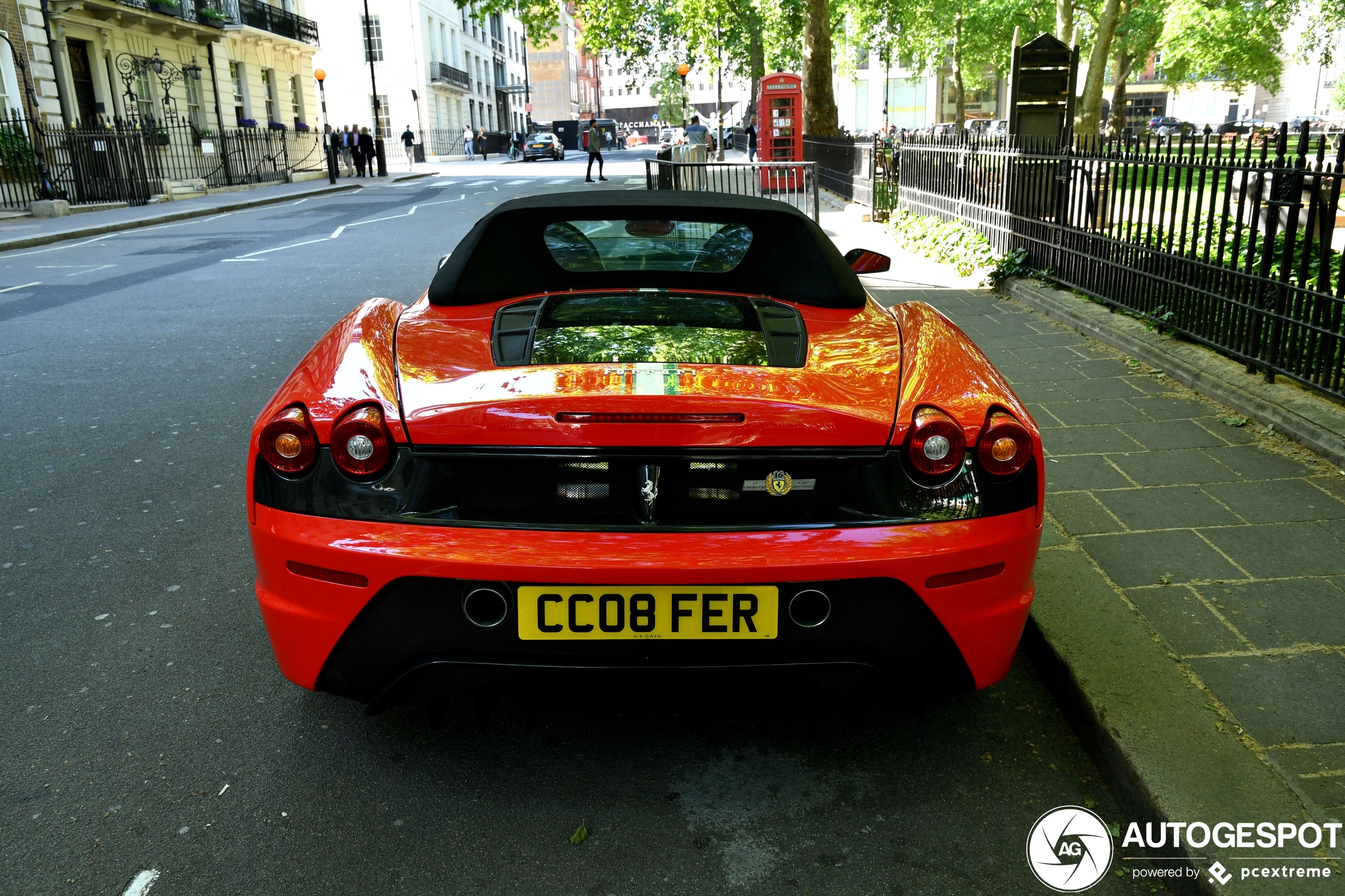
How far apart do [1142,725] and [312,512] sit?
2004 millimetres

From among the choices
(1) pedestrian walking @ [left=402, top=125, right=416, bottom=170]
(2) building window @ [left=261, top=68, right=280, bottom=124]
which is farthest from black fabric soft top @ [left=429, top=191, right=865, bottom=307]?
(1) pedestrian walking @ [left=402, top=125, right=416, bottom=170]

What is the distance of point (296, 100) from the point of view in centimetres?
4231

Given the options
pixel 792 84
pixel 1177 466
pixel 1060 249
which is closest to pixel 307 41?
pixel 792 84

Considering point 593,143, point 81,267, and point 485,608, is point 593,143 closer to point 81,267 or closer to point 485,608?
point 81,267

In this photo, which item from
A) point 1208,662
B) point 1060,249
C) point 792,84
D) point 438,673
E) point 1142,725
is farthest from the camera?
point 792,84

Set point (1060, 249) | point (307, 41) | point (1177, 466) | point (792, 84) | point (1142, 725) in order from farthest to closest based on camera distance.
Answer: point (307, 41)
point (792, 84)
point (1060, 249)
point (1177, 466)
point (1142, 725)

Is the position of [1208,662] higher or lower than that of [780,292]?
lower

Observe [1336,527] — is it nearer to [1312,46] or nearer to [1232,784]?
[1232,784]

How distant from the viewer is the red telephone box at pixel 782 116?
2408cm

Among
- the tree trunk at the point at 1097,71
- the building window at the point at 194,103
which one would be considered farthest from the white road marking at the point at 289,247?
the building window at the point at 194,103

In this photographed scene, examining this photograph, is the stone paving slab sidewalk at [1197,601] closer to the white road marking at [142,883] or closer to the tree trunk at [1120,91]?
the white road marking at [142,883]

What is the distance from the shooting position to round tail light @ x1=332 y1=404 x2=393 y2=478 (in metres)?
2.31

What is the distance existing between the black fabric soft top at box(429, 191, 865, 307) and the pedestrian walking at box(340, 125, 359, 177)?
3690 cm

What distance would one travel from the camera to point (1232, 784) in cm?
231
